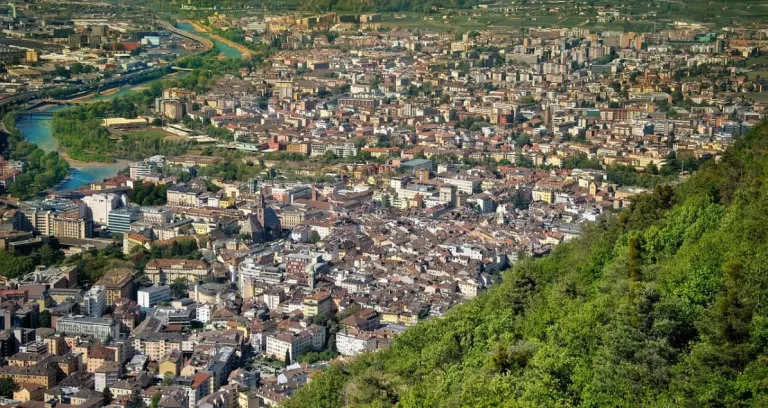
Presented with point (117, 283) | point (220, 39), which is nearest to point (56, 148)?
point (117, 283)

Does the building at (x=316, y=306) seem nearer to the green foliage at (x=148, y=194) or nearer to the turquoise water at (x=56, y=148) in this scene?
the green foliage at (x=148, y=194)

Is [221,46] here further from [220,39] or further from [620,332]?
[620,332]

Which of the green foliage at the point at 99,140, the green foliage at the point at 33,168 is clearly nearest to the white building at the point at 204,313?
the green foliage at the point at 33,168

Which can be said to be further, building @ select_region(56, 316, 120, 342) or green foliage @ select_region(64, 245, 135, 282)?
green foliage @ select_region(64, 245, 135, 282)

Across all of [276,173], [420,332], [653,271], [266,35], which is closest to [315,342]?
[420,332]

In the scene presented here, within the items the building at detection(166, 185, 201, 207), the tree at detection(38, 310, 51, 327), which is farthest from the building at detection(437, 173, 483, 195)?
the tree at detection(38, 310, 51, 327)

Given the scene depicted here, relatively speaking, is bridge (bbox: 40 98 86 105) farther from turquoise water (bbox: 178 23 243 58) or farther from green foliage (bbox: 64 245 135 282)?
green foliage (bbox: 64 245 135 282)
